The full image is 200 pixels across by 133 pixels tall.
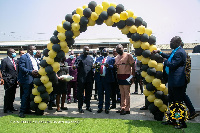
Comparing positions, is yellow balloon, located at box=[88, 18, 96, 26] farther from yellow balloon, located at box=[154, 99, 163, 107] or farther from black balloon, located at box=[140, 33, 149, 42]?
yellow balloon, located at box=[154, 99, 163, 107]

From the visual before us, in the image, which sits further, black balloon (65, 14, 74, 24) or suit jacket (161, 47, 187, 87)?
black balloon (65, 14, 74, 24)

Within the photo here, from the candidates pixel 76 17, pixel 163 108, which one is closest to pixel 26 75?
pixel 76 17

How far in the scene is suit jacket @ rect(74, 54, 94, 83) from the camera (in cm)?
699

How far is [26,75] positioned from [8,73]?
0.99 m

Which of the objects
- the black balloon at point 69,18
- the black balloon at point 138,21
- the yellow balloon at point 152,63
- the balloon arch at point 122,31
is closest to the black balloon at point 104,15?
the balloon arch at point 122,31

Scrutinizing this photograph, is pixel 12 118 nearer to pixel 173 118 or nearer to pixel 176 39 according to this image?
pixel 173 118

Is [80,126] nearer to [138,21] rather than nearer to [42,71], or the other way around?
[42,71]

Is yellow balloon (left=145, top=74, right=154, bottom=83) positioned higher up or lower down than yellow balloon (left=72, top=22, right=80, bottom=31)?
lower down

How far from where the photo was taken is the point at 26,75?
21.8 ft

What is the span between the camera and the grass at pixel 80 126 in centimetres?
490

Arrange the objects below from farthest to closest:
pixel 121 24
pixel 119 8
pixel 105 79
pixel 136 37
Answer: pixel 105 79 < pixel 119 8 < pixel 121 24 < pixel 136 37

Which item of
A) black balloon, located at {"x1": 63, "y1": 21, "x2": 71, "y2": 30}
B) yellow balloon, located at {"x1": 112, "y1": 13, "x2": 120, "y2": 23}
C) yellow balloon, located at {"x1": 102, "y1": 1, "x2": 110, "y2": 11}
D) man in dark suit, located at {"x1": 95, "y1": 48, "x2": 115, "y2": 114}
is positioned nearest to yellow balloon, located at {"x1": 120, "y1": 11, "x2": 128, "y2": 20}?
yellow balloon, located at {"x1": 112, "y1": 13, "x2": 120, "y2": 23}

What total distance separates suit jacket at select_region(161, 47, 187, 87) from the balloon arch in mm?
655

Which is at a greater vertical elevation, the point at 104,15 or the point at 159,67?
the point at 104,15
